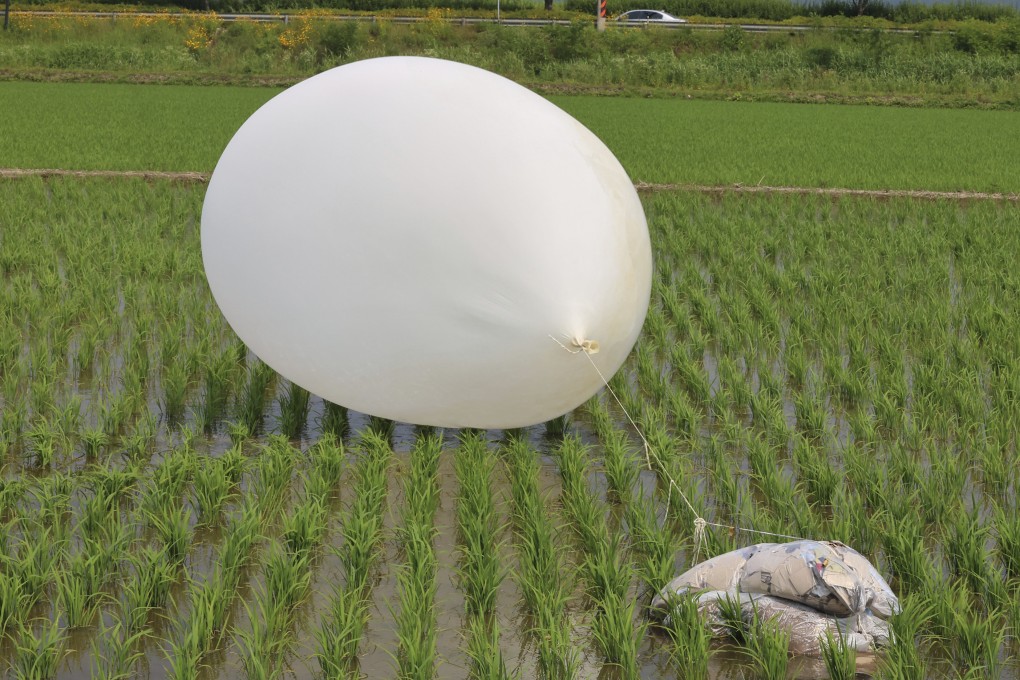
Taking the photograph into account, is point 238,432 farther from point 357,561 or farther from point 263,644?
point 263,644

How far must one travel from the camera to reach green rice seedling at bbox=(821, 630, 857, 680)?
3.26 metres

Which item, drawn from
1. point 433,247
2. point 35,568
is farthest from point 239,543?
point 433,247

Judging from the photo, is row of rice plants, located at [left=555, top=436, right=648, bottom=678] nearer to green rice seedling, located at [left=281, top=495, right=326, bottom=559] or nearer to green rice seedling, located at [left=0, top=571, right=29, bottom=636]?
green rice seedling, located at [left=281, top=495, right=326, bottom=559]

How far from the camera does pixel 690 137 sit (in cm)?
1769

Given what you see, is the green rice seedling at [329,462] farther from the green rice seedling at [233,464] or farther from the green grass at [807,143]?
the green grass at [807,143]

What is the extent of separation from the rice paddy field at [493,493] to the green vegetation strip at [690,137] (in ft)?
19.4

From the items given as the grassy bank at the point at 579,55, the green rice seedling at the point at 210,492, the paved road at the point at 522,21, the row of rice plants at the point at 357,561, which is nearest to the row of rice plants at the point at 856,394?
the row of rice plants at the point at 357,561

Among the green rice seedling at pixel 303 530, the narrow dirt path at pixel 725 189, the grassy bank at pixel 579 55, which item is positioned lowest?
the grassy bank at pixel 579 55

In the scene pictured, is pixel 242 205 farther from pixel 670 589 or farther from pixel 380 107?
pixel 670 589

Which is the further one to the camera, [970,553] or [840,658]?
[970,553]

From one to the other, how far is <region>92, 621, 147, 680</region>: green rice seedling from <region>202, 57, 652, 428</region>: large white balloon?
154 centimetres

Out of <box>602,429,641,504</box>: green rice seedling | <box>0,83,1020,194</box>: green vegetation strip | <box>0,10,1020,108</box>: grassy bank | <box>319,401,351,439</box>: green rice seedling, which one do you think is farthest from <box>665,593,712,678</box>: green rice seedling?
<box>0,10,1020,108</box>: grassy bank

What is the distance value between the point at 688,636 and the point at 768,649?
0.74 feet

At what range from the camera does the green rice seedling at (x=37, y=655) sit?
3.20 meters
